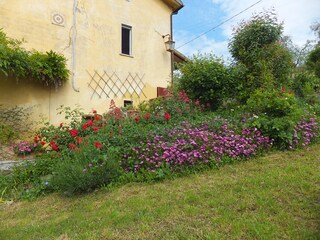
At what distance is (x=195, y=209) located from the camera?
9.15 ft

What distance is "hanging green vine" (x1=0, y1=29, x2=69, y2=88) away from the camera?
610cm

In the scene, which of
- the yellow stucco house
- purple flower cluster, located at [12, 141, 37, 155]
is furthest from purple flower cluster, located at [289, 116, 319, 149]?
the yellow stucco house

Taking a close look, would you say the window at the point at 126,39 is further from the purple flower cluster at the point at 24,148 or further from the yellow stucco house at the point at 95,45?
the purple flower cluster at the point at 24,148

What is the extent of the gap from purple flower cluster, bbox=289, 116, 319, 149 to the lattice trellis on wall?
6.12 meters

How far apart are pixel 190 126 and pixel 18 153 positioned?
4.01 metres

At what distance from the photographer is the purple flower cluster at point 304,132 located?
187 inches

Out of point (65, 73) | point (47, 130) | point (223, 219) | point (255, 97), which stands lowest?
point (223, 219)

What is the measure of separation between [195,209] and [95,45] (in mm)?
7534

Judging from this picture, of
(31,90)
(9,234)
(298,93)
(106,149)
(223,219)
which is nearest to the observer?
(223,219)

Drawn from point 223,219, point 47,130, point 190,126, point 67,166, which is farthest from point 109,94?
point 223,219

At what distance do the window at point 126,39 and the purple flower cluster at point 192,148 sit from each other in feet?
19.9

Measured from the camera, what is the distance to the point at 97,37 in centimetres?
894

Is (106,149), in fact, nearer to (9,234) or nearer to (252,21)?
(9,234)

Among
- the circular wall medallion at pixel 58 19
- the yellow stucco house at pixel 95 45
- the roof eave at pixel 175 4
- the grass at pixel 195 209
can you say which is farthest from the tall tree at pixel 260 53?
the circular wall medallion at pixel 58 19
